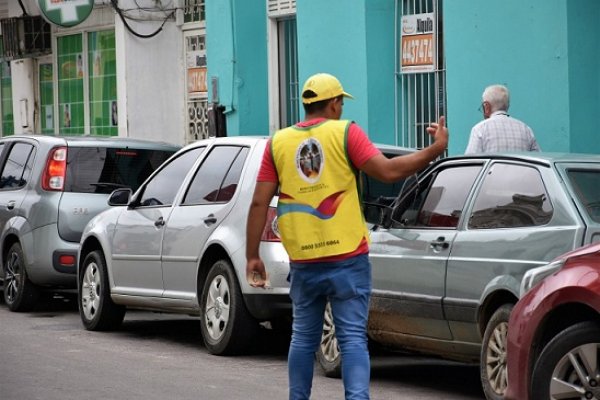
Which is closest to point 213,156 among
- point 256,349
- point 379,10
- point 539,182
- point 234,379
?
point 256,349

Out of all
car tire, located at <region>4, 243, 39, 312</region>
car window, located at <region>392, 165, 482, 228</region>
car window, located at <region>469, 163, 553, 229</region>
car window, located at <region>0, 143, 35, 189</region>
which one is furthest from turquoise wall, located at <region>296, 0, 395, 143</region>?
car window, located at <region>469, 163, 553, 229</region>

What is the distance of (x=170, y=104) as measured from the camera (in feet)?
76.0

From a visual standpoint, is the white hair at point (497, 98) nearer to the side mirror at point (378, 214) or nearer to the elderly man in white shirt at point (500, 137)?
the elderly man in white shirt at point (500, 137)

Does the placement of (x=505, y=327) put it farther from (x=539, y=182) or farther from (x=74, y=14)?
(x=74, y=14)

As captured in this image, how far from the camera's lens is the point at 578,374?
7.14 meters

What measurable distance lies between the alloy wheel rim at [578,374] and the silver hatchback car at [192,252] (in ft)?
12.2

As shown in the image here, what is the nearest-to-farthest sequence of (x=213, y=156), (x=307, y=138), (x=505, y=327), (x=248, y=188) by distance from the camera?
(x=307, y=138)
(x=505, y=327)
(x=248, y=188)
(x=213, y=156)

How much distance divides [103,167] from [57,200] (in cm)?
57

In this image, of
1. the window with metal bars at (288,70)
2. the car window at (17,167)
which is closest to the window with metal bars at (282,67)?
the window with metal bars at (288,70)

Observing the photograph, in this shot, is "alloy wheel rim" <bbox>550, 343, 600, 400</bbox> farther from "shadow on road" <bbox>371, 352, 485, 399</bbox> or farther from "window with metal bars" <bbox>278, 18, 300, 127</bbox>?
"window with metal bars" <bbox>278, 18, 300, 127</bbox>

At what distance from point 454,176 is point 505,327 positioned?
1.43m

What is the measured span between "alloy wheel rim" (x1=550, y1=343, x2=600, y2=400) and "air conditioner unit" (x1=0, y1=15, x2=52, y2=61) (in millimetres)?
19819

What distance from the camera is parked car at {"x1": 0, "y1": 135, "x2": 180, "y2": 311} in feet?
46.9

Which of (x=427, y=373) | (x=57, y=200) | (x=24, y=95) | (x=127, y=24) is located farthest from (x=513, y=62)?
(x=24, y=95)
